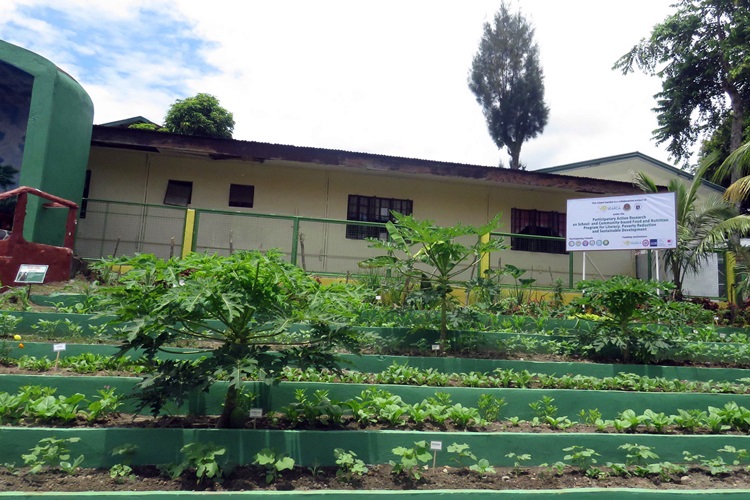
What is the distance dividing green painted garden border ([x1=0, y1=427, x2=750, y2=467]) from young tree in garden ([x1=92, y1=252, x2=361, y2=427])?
0.29 m

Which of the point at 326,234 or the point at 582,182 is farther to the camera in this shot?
the point at 582,182

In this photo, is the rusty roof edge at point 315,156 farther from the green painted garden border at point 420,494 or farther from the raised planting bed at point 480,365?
the green painted garden border at point 420,494

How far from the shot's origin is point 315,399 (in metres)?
4.80

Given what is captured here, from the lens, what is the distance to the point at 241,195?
14.2 meters

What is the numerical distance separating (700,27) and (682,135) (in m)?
5.33

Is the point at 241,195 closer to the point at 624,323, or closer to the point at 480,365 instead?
the point at 480,365

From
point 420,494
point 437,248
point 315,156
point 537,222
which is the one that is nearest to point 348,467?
point 420,494

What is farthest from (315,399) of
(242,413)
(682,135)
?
(682,135)

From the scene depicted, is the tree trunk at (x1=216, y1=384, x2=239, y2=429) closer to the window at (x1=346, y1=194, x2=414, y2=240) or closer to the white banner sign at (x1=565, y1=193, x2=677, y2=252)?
the white banner sign at (x1=565, y1=193, x2=677, y2=252)

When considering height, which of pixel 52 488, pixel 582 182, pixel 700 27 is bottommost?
pixel 52 488

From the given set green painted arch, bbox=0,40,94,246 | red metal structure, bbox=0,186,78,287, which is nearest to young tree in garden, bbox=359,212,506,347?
red metal structure, bbox=0,186,78,287

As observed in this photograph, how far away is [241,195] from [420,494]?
11.6 meters

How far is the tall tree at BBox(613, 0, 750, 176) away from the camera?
60.0 ft

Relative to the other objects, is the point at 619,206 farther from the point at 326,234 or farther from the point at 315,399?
the point at 315,399
